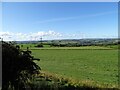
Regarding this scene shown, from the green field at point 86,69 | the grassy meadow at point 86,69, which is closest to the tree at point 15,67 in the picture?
the grassy meadow at point 86,69

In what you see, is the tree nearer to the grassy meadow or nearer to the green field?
the grassy meadow

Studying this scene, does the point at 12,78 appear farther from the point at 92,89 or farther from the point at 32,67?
the point at 92,89

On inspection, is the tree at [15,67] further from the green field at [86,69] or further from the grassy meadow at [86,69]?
the green field at [86,69]

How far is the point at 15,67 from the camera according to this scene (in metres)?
8.82

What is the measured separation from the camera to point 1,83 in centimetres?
859

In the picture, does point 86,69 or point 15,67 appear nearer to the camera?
point 15,67

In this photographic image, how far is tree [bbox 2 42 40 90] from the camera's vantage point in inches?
341

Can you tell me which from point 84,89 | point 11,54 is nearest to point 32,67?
point 11,54

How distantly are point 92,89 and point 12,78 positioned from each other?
266cm

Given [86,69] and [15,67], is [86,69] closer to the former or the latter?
[86,69]

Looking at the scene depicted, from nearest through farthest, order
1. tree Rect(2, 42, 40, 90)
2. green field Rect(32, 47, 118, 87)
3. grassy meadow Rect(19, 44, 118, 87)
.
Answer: tree Rect(2, 42, 40, 90)
grassy meadow Rect(19, 44, 118, 87)
green field Rect(32, 47, 118, 87)

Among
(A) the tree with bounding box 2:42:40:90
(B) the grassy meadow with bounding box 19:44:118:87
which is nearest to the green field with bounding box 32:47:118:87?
(B) the grassy meadow with bounding box 19:44:118:87

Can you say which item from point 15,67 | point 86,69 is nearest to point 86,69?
point 86,69

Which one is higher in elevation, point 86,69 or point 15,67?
point 15,67
